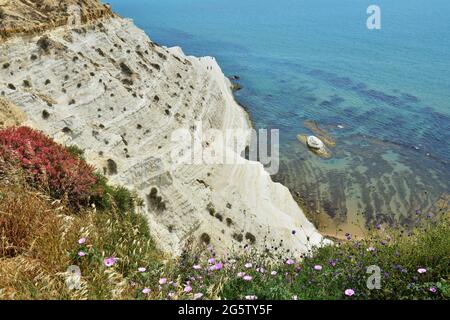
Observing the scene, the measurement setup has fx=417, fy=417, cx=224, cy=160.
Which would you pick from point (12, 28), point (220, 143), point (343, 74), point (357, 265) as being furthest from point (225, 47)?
point (357, 265)

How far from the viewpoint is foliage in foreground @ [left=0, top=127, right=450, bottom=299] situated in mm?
6883

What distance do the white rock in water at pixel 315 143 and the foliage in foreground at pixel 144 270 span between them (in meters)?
47.5

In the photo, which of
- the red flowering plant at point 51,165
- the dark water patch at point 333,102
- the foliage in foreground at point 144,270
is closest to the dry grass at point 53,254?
the foliage in foreground at point 144,270

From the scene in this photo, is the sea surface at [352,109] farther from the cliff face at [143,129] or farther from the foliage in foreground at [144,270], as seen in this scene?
Answer: the cliff face at [143,129]

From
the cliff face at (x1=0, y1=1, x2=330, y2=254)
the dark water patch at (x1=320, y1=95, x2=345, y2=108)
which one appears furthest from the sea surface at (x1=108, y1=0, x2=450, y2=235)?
the cliff face at (x1=0, y1=1, x2=330, y2=254)

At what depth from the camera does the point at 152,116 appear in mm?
42000

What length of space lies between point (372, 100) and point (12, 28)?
64.6 m

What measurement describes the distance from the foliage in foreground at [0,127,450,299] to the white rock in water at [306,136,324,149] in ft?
156

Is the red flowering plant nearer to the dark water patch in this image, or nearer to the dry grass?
the dry grass

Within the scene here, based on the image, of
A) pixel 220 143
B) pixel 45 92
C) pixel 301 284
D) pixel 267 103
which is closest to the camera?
pixel 301 284

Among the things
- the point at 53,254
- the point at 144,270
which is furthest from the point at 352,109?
the point at 53,254

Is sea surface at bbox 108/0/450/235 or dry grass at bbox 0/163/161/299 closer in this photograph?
dry grass at bbox 0/163/161/299
